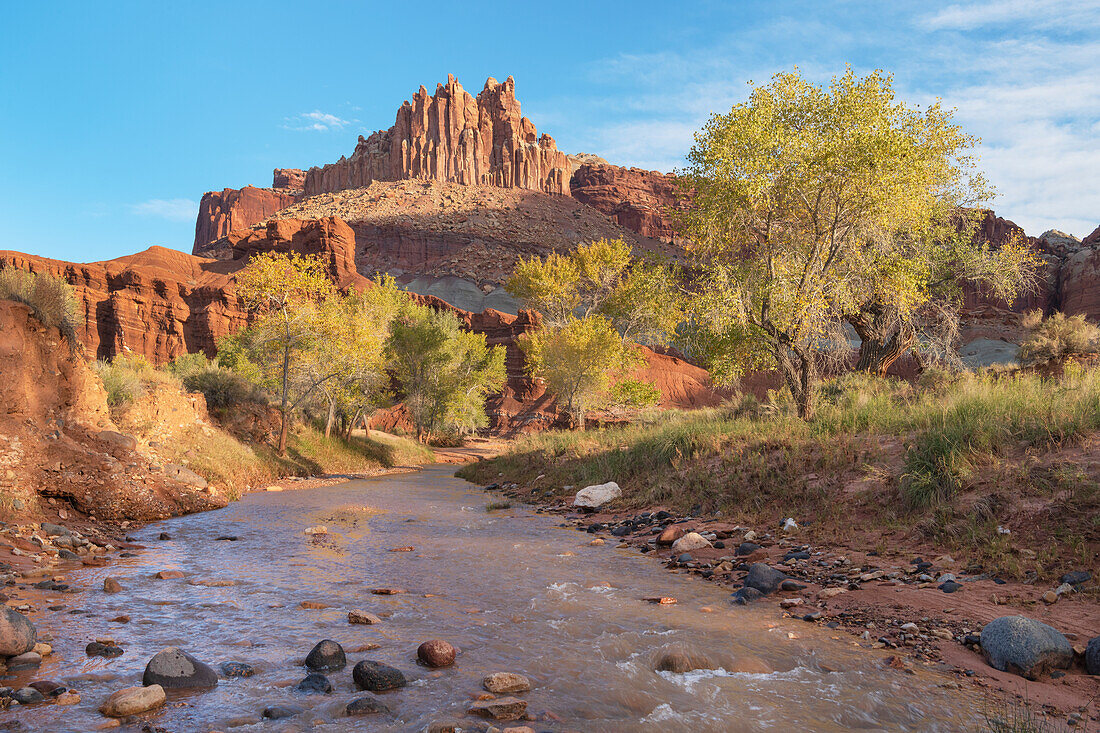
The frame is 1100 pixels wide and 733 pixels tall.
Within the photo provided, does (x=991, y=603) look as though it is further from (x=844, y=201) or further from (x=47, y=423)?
(x=47, y=423)

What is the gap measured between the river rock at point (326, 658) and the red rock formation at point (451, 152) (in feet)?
491

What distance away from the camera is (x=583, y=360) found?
3406 centimetres

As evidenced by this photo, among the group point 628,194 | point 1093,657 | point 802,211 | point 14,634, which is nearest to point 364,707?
point 14,634

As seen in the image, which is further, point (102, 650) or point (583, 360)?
point (583, 360)

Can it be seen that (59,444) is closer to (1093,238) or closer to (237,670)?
(237,670)

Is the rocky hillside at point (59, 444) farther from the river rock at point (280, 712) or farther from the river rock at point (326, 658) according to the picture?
the river rock at point (280, 712)

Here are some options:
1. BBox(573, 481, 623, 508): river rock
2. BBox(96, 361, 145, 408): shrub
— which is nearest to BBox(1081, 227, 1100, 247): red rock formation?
BBox(573, 481, 623, 508): river rock

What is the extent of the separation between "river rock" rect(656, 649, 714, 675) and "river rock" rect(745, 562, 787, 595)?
85.5 inches

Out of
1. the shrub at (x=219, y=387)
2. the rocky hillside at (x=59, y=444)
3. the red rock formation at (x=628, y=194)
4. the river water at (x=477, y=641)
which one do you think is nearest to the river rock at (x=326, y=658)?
the river water at (x=477, y=641)

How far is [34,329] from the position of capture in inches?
399

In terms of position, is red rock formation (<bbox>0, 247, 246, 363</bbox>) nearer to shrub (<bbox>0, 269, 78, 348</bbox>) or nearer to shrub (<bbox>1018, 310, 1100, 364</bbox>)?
shrub (<bbox>0, 269, 78, 348</bbox>)

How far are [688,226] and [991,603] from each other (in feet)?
39.7

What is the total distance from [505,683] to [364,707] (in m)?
Result: 0.92

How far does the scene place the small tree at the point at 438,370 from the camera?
40.4m
